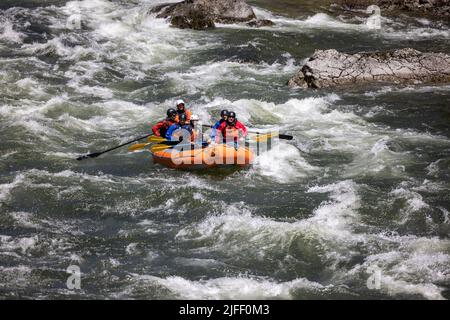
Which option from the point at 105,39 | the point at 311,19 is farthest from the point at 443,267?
the point at 311,19

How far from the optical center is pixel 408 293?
733 centimetres

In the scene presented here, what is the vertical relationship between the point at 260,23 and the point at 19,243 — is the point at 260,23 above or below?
above

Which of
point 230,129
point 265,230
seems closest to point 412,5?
point 230,129

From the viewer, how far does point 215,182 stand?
10422mm

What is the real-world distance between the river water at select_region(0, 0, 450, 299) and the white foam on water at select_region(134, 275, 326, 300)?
0.07 feet

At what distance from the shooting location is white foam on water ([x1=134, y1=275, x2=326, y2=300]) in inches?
287

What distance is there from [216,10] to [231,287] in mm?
13865

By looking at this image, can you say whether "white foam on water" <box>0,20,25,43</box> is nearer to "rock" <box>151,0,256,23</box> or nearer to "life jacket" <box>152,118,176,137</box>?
"rock" <box>151,0,256,23</box>

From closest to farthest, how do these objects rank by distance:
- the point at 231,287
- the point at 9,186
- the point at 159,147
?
the point at 231,287, the point at 9,186, the point at 159,147

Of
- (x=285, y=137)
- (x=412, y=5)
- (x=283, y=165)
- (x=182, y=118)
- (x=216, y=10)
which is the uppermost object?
(x=216, y=10)

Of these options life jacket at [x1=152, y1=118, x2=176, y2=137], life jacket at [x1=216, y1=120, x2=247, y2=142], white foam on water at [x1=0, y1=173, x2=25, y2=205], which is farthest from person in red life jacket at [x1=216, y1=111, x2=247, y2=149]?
white foam on water at [x1=0, y1=173, x2=25, y2=205]

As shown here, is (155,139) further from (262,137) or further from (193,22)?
(193,22)

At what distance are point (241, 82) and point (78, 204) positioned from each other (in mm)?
6606

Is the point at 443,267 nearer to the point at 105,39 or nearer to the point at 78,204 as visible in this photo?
the point at 78,204
